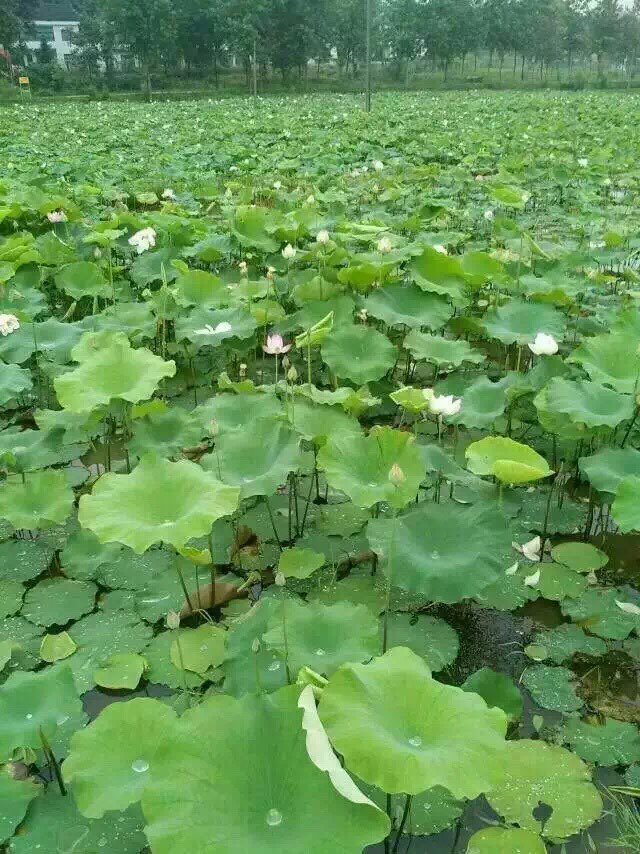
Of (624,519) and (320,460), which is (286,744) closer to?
(320,460)

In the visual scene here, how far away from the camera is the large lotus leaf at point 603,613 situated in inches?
66.6

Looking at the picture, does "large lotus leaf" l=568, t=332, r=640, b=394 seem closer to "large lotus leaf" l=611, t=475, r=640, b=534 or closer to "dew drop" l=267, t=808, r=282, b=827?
"large lotus leaf" l=611, t=475, r=640, b=534

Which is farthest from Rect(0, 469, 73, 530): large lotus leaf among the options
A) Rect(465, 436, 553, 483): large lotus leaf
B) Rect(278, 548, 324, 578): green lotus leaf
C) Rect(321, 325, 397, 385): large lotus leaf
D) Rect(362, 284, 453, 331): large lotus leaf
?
Rect(362, 284, 453, 331): large lotus leaf

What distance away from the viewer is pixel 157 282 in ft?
12.3

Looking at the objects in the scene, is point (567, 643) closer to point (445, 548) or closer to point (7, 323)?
point (445, 548)

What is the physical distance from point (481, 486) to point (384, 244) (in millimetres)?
1282

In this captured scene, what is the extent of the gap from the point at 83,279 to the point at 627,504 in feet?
8.42

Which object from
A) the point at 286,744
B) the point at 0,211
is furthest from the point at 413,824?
the point at 0,211

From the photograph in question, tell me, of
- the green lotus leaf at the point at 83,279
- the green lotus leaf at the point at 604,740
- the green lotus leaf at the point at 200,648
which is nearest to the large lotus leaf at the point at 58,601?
the green lotus leaf at the point at 200,648

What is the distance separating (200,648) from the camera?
1.65 m

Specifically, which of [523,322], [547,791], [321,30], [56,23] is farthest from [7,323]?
[56,23]

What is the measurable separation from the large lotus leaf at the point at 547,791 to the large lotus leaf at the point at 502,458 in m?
0.62

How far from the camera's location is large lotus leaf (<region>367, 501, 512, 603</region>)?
1551 millimetres

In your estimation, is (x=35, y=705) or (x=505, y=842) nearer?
(x=505, y=842)
